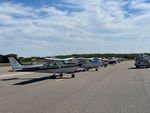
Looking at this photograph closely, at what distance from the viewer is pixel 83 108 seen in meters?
6.61

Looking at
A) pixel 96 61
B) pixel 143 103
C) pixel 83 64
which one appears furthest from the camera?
pixel 96 61

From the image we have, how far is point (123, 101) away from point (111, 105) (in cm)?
86

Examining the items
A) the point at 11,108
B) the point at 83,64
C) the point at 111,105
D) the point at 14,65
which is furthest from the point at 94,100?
the point at 83,64

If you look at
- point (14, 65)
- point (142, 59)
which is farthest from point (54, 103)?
point (142, 59)

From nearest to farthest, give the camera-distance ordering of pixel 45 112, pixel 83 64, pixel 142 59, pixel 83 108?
1. pixel 45 112
2. pixel 83 108
3. pixel 83 64
4. pixel 142 59

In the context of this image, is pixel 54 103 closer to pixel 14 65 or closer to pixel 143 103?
pixel 143 103

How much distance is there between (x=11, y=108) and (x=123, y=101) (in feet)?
13.7

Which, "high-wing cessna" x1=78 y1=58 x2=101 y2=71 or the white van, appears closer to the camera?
"high-wing cessna" x1=78 y1=58 x2=101 y2=71

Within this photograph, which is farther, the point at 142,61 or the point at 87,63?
the point at 142,61

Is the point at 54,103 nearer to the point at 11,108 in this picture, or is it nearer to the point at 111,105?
the point at 11,108

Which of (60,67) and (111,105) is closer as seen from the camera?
(111,105)

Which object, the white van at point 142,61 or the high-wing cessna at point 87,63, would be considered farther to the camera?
the white van at point 142,61

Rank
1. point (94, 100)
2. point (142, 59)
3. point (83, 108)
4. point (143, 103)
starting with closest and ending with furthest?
point (83, 108) → point (143, 103) → point (94, 100) → point (142, 59)

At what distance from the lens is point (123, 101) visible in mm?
7648
